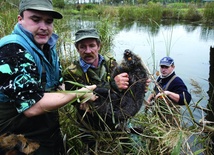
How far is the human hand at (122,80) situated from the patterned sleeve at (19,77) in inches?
29.0

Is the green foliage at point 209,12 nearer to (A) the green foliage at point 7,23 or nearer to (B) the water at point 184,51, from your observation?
(B) the water at point 184,51

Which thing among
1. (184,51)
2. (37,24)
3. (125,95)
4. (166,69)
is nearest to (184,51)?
(184,51)

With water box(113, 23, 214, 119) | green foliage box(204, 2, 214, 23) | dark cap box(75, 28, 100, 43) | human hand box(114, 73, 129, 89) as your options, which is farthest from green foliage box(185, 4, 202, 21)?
human hand box(114, 73, 129, 89)

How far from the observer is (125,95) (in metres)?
2.27

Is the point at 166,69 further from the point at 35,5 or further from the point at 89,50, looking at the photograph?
the point at 35,5

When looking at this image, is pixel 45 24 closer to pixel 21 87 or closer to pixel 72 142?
pixel 21 87

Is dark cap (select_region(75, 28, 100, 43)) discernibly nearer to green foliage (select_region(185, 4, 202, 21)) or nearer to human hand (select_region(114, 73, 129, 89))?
human hand (select_region(114, 73, 129, 89))

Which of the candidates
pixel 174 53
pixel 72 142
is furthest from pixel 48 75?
pixel 174 53

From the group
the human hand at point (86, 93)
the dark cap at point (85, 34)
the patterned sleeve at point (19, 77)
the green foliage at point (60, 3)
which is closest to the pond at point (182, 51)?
the green foliage at point (60, 3)

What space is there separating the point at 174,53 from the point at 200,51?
5.33 feet

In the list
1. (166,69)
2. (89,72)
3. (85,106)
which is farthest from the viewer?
(166,69)

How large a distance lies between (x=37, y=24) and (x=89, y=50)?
28.9 inches

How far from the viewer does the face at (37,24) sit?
1.96m

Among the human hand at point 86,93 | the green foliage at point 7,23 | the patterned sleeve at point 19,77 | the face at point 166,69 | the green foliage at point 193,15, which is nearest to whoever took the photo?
the patterned sleeve at point 19,77
